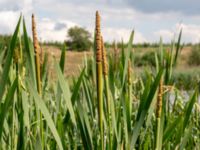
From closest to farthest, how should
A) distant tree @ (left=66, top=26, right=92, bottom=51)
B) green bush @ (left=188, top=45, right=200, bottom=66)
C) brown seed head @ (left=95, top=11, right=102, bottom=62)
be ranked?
brown seed head @ (left=95, top=11, right=102, bottom=62) → green bush @ (left=188, top=45, right=200, bottom=66) → distant tree @ (left=66, top=26, right=92, bottom=51)

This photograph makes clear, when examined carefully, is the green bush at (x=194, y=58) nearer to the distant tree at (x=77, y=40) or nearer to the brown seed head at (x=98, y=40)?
the distant tree at (x=77, y=40)

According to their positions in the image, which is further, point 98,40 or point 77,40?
point 77,40

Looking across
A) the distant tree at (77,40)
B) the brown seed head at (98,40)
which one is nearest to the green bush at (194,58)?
the distant tree at (77,40)

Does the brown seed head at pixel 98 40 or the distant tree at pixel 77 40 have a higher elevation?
the brown seed head at pixel 98 40

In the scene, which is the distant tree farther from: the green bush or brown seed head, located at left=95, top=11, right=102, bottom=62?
brown seed head, located at left=95, top=11, right=102, bottom=62

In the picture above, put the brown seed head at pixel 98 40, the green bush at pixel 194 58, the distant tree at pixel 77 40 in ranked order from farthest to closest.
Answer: the distant tree at pixel 77 40 → the green bush at pixel 194 58 → the brown seed head at pixel 98 40

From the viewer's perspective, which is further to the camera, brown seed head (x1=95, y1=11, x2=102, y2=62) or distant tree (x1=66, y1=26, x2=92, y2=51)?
distant tree (x1=66, y1=26, x2=92, y2=51)

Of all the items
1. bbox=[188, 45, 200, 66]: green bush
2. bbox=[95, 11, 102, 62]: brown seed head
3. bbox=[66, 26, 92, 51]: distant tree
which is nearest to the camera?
bbox=[95, 11, 102, 62]: brown seed head

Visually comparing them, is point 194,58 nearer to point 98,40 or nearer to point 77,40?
point 77,40

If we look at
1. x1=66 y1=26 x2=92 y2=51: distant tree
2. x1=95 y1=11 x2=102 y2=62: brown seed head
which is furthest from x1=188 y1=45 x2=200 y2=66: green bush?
x1=95 y1=11 x2=102 y2=62: brown seed head

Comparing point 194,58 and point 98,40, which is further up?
point 98,40

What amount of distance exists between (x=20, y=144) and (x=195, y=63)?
21.2 meters

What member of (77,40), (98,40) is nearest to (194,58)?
(77,40)

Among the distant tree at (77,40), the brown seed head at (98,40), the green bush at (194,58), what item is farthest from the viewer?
the distant tree at (77,40)
